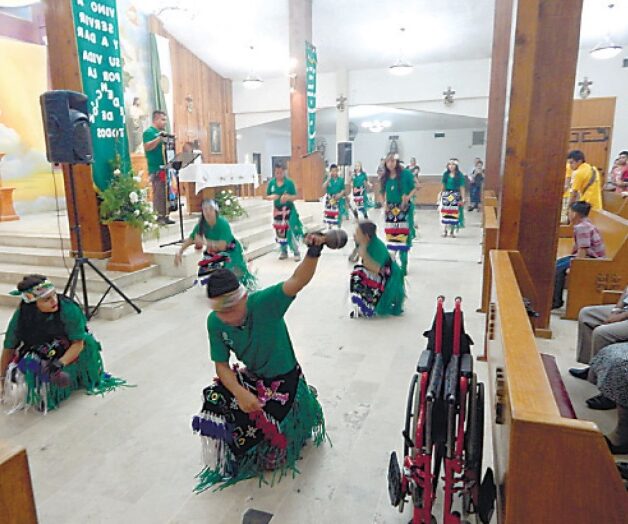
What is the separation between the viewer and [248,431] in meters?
2.01

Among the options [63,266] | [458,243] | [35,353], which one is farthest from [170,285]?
[458,243]

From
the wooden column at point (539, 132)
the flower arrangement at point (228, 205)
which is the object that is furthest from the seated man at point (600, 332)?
the flower arrangement at point (228, 205)

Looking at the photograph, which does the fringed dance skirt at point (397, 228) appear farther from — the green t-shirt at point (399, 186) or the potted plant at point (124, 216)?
the potted plant at point (124, 216)

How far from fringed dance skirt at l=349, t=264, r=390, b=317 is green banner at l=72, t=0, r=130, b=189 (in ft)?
8.75

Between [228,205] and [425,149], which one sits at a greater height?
[425,149]

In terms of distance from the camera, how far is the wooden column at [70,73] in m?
4.49

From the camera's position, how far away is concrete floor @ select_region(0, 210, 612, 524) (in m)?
1.88

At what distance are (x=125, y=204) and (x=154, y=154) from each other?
153 cm

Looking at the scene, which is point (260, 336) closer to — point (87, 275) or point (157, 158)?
point (87, 275)

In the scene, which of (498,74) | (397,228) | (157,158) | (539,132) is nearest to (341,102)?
(498,74)

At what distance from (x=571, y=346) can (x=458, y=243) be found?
14.6 ft

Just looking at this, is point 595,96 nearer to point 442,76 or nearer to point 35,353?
point 442,76

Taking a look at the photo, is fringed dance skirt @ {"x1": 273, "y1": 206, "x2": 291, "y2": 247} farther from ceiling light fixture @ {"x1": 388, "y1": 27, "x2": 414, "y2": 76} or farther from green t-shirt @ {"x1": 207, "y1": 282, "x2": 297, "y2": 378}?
ceiling light fixture @ {"x1": 388, "y1": 27, "x2": 414, "y2": 76}

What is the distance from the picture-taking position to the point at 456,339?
70.7 inches
